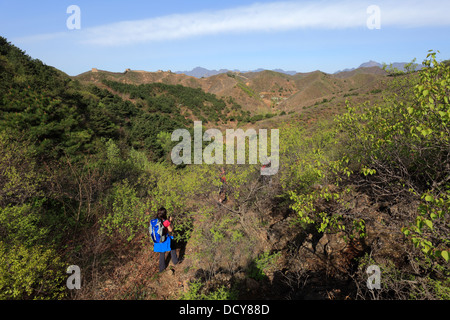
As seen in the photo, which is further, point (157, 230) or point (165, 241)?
point (165, 241)

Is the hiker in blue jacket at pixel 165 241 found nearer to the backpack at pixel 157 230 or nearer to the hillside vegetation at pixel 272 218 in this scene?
the backpack at pixel 157 230

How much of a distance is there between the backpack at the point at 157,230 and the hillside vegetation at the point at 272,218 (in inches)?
57.6

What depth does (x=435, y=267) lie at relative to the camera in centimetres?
405

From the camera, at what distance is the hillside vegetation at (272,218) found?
13.6ft

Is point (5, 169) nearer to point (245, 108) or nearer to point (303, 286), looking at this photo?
point (303, 286)

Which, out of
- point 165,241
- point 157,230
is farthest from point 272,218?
point 157,230

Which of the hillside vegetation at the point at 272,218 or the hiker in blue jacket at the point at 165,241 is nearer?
the hillside vegetation at the point at 272,218

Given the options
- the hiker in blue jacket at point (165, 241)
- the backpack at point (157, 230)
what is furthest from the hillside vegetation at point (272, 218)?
the backpack at point (157, 230)

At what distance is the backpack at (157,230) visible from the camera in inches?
245

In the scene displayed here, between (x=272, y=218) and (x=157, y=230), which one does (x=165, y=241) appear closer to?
(x=157, y=230)

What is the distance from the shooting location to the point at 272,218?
423 inches

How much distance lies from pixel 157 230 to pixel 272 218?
258 inches
